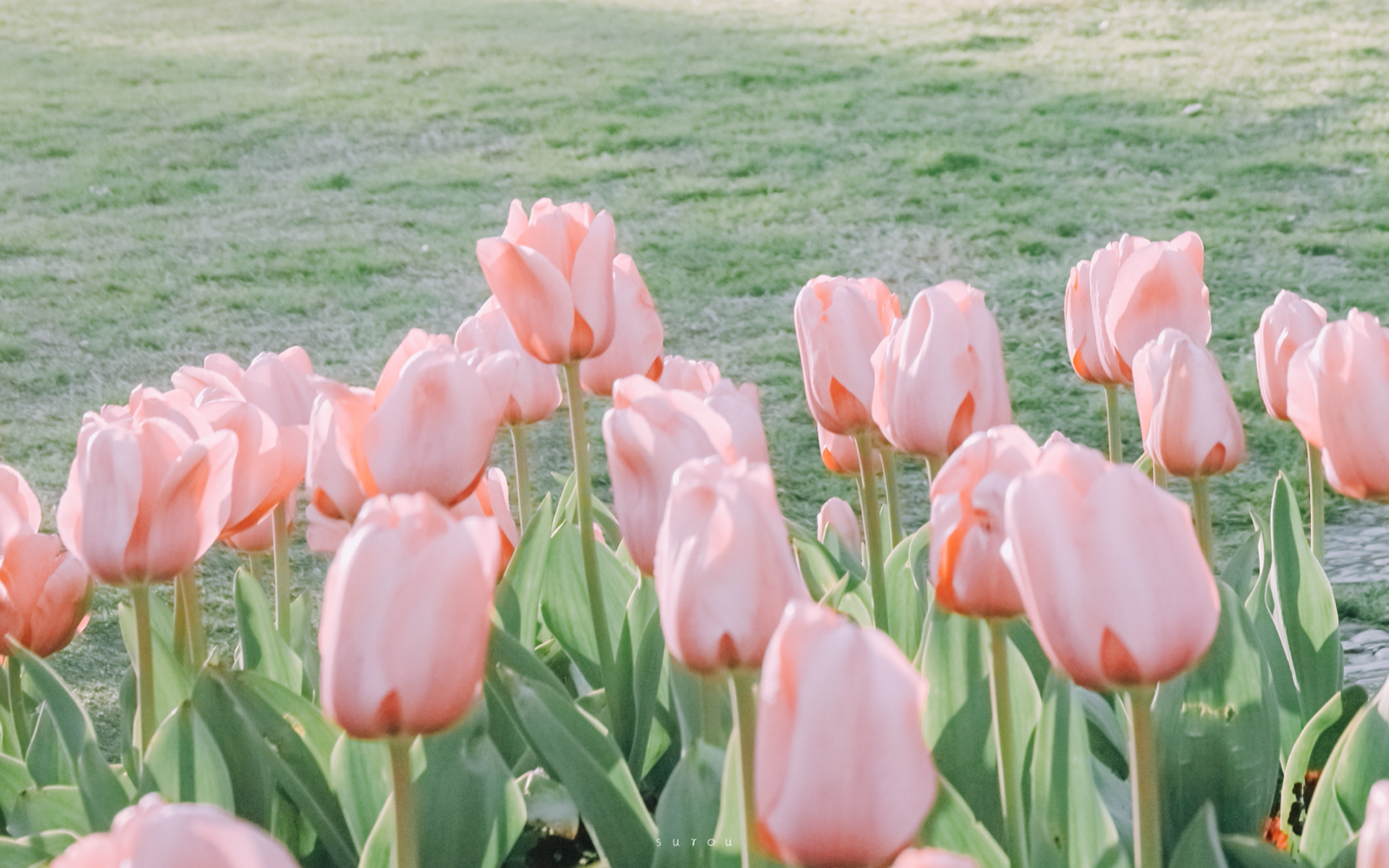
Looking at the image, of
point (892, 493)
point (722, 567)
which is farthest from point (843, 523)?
point (722, 567)

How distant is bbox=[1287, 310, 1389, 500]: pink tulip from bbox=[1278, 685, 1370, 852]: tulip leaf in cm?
13

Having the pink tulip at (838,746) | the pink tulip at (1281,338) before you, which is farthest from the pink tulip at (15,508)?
the pink tulip at (1281,338)

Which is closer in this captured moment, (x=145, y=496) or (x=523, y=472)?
(x=145, y=496)

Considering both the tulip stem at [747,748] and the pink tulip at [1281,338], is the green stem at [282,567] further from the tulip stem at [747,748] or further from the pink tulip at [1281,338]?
the pink tulip at [1281,338]

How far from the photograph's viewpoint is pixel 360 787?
0.87 meters

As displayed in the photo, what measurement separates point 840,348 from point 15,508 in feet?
1.87

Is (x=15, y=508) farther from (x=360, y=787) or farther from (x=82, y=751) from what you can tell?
(x=360, y=787)

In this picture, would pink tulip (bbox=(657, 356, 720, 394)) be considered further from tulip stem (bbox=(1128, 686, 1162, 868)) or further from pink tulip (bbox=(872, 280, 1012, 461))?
tulip stem (bbox=(1128, 686, 1162, 868))

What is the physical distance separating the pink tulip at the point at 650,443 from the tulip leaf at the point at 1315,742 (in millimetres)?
435

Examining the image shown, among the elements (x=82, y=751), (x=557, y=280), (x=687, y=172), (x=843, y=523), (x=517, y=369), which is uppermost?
(x=557, y=280)

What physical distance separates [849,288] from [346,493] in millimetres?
377

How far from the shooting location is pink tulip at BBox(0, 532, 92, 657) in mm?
950

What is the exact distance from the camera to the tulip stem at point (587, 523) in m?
0.96

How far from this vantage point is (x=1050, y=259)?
4.40m
